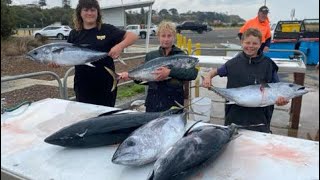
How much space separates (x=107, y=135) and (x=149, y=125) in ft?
1.03

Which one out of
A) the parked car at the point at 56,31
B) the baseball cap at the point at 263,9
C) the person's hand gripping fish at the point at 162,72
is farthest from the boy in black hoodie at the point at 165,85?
the parked car at the point at 56,31

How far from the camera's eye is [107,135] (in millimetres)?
2123

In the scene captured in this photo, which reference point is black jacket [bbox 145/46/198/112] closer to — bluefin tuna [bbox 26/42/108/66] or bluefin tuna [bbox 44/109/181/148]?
bluefin tuna [bbox 26/42/108/66]

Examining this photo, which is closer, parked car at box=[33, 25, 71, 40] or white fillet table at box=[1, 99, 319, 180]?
white fillet table at box=[1, 99, 319, 180]

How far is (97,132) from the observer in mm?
2109

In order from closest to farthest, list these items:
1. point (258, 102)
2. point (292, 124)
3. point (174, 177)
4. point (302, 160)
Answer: point (174, 177) < point (302, 160) < point (258, 102) < point (292, 124)

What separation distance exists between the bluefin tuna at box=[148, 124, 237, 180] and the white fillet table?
0.25 ft

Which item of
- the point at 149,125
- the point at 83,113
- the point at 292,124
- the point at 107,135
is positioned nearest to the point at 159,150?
the point at 149,125

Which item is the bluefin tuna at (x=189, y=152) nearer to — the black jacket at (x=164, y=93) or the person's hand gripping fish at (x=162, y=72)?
the person's hand gripping fish at (x=162, y=72)

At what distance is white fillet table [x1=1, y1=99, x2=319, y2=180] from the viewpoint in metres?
1.79

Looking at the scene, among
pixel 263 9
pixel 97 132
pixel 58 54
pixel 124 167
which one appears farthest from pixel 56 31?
pixel 124 167

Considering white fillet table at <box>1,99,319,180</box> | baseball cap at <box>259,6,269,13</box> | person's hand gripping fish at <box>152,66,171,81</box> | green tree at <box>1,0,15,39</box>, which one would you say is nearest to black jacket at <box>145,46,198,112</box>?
person's hand gripping fish at <box>152,66,171,81</box>

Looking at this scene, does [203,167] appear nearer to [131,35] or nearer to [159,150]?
[159,150]

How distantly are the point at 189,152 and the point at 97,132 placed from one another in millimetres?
651
